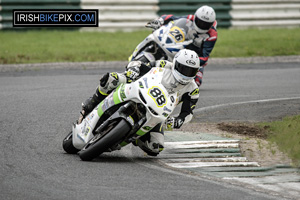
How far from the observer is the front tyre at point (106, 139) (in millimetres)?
8109

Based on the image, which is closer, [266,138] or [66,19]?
[266,138]

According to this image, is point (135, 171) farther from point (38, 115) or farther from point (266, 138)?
point (38, 115)

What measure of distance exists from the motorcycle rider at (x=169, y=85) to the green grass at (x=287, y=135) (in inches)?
48.7

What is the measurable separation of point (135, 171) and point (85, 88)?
6.58m

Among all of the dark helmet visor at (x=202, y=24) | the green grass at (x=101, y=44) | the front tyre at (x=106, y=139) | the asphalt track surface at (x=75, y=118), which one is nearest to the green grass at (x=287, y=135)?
the asphalt track surface at (x=75, y=118)

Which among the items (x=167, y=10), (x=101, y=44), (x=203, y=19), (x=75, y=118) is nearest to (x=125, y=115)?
(x=75, y=118)

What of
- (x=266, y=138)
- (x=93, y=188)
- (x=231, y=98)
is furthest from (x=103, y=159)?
(x=231, y=98)

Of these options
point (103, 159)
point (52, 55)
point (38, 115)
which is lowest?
point (52, 55)

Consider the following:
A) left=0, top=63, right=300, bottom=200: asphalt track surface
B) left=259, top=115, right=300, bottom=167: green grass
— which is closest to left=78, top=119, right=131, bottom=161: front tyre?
left=0, top=63, right=300, bottom=200: asphalt track surface

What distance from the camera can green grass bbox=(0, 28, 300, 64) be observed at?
60.4ft

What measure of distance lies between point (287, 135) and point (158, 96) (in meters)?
2.02

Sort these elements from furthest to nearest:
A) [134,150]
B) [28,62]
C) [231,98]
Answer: [28,62]
[231,98]
[134,150]

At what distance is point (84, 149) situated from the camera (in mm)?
8367

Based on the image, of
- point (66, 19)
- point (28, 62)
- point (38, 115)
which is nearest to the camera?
point (38, 115)
